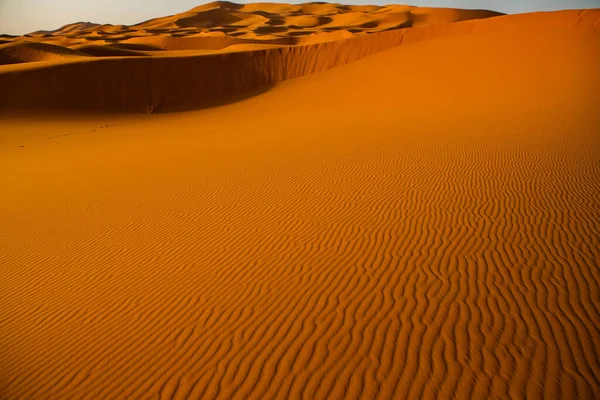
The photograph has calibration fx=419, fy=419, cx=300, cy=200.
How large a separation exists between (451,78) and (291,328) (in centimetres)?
2232

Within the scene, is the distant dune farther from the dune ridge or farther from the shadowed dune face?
the shadowed dune face

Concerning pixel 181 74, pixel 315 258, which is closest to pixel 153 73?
pixel 181 74

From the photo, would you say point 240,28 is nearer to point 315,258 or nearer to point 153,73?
point 153,73

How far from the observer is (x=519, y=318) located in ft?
14.7

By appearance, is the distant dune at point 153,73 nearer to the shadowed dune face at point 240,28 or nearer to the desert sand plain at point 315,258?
the desert sand plain at point 315,258

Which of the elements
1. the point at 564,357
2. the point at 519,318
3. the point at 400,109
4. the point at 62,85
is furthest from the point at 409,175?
the point at 62,85

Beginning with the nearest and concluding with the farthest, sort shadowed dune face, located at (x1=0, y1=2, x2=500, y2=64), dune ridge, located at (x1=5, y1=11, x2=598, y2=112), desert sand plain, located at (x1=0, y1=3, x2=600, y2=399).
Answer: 1. desert sand plain, located at (x1=0, y1=3, x2=600, y2=399)
2. dune ridge, located at (x1=5, y1=11, x2=598, y2=112)
3. shadowed dune face, located at (x1=0, y1=2, x2=500, y2=64)

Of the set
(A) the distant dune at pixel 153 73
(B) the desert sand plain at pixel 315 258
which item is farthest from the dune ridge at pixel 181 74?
(B) the desert sand plain at pixel 315 258

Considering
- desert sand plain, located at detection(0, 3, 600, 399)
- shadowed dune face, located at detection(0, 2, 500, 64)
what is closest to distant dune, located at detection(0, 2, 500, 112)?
desert sand plain, located at detection(0, 3, 600, 399)

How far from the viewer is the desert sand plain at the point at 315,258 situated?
13.4ft

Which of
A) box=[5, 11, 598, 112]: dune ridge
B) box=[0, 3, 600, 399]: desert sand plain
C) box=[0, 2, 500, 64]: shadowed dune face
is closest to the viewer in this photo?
box=[0, 3, 600, 399]: desert sand plain

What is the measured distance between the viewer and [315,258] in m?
6.28

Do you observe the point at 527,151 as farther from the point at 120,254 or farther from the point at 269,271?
the point at 120,254

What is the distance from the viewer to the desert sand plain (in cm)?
409
